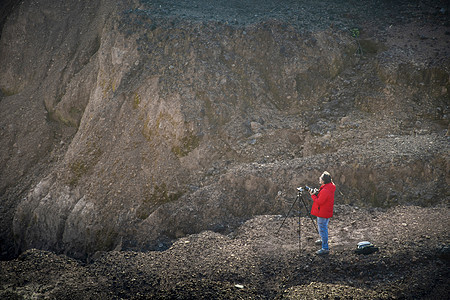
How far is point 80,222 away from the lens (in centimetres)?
1126

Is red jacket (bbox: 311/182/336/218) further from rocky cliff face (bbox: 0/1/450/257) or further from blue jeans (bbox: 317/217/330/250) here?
rocky cliff face (bbox: 0/1/450/257)

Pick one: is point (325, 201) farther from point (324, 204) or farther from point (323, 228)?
point (323, 228)

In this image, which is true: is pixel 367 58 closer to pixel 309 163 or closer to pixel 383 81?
pixel 383 81

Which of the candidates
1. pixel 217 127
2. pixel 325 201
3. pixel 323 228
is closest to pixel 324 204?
pixel 325 201

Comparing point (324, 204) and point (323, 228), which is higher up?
point (324, 204)

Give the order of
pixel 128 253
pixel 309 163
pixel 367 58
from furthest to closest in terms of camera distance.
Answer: pixel 367 58, pixel 309 163, pixel 128 253

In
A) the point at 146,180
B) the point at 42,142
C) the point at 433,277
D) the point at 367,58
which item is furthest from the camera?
the point at 42,142

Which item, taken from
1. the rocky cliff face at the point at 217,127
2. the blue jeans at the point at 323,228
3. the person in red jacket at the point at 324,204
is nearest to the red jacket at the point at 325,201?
the person in red jacket at the point at 324,204

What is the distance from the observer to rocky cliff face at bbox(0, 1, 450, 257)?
9.66 metres

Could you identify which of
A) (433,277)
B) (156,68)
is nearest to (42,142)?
(156,68)

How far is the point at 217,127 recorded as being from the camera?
464 inches

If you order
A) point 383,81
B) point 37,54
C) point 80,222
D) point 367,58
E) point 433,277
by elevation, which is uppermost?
point 37,54

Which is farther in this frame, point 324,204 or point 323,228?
point 323,228

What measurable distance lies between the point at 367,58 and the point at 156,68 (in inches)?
300
